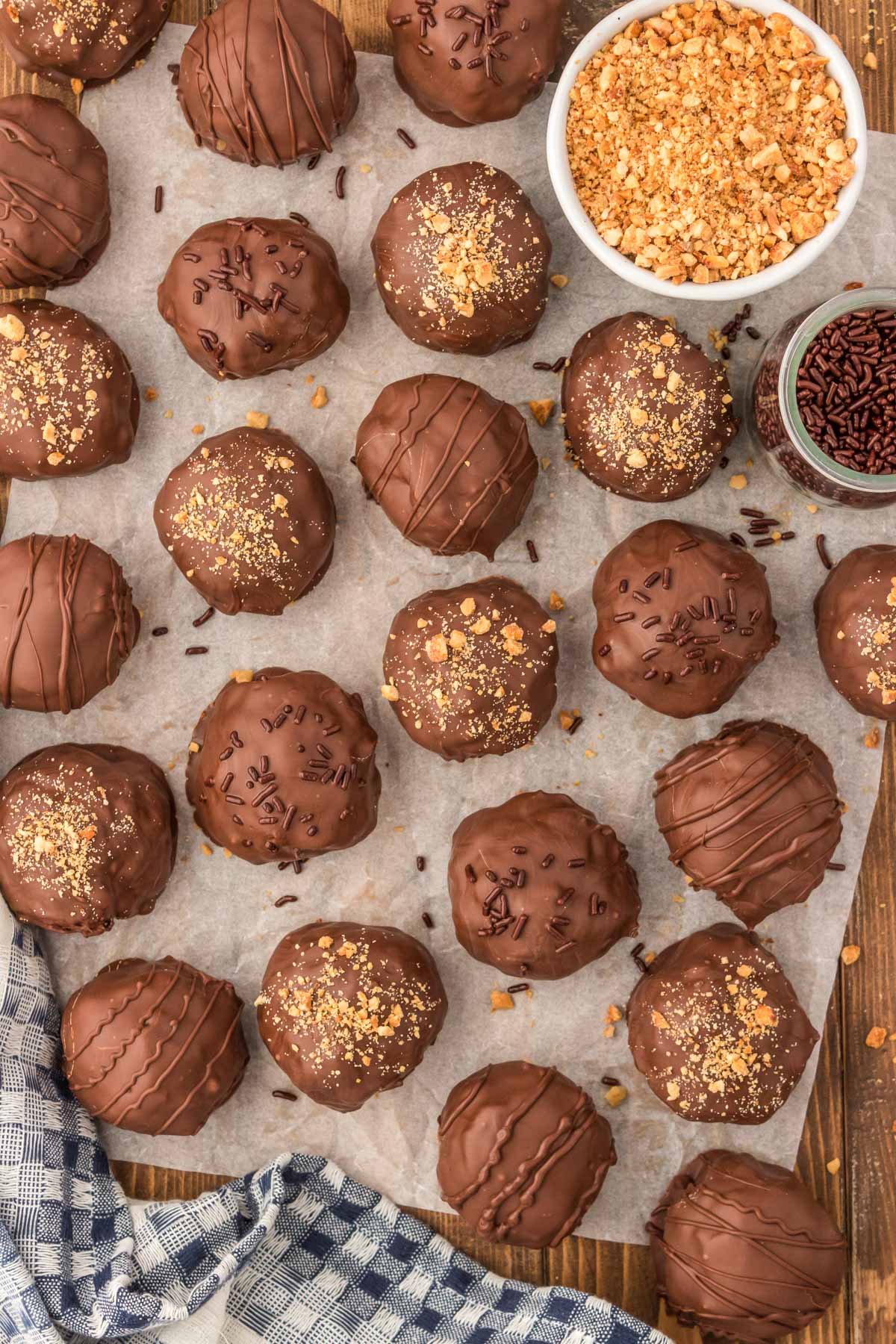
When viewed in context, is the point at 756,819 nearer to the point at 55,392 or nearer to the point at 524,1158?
the point at 524,1158

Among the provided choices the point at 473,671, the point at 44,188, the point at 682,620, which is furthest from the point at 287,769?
the point at 44,188

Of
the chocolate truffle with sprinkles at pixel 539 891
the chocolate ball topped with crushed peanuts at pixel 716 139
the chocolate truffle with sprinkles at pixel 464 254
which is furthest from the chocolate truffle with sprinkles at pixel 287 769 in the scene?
the chocolate ball topped with crushed peanuts at pixel 716 139

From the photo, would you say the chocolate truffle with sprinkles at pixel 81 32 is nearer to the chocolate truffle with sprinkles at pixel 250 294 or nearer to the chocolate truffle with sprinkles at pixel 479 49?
the chocolate truffle with sprinkles at pixel 250 294

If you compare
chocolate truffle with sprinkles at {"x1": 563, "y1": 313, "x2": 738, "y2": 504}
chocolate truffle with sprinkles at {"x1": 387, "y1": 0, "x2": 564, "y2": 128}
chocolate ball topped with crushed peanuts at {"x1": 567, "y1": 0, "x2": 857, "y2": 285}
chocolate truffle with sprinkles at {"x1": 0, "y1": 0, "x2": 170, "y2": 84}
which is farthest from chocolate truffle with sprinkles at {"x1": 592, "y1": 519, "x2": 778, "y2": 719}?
chocolate truffle with sprinkles at {"x1": 0, "y1": 0, "x2": 170, "y2": 84}

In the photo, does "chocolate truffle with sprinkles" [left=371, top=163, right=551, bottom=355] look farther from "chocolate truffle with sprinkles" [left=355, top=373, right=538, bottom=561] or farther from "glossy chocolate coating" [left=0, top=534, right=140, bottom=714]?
"glossy chocolate coating" [left=0, top=534, right=140, bottom=714]

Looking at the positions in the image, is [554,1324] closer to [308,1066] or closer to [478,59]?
[308,1066]

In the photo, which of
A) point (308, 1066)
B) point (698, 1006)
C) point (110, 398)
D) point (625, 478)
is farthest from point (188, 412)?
point (698, 1006)
